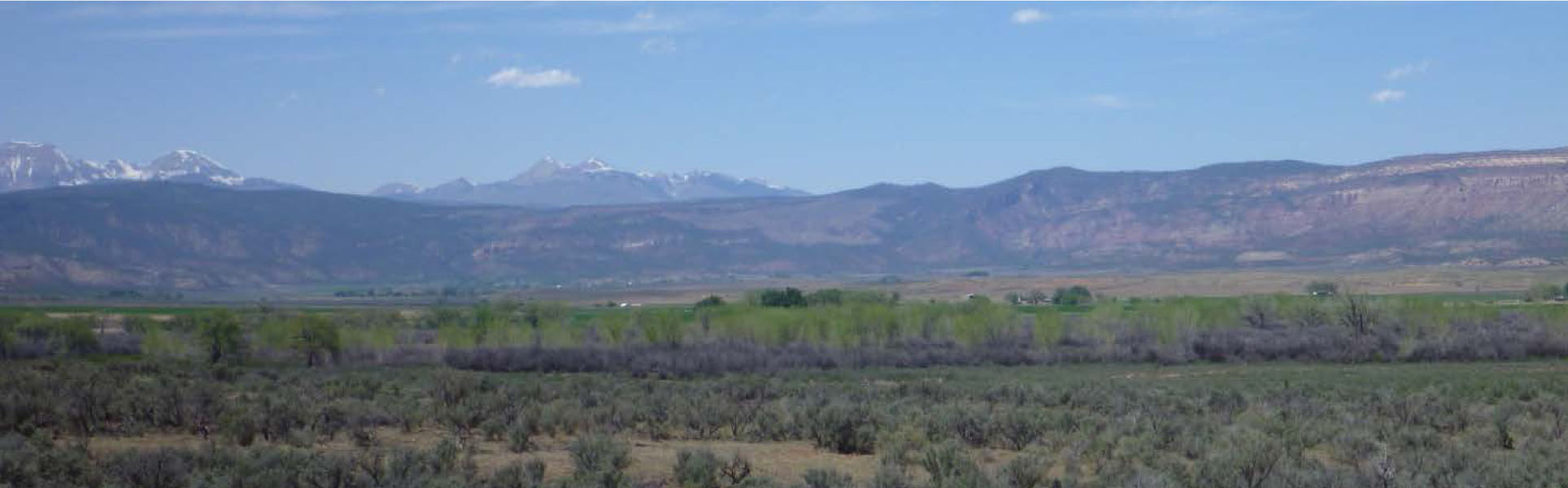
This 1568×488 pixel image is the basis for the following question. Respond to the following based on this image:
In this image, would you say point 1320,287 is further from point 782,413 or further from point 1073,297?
point 782,413

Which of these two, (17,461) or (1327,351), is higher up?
(17,461)

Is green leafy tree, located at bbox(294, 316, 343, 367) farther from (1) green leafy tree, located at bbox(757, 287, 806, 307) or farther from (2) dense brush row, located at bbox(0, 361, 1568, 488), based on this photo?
(1) green leafy tree, located at bbox(757, 287, 806, 307)

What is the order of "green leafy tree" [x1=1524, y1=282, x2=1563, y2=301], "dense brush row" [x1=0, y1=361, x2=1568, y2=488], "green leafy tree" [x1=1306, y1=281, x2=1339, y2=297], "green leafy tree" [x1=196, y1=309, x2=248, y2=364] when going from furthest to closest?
1. "green leafy tree" [x1=1306, y1=281, x2=1339, y2=297]
2. "green leafy tree" [x1=1524, y1=282, x2=1563, y2=301]
3. "green leafy tree" [x1=196, y1=309, x2=248, y2=364]
4. "dense brush row" [x1=0, y1=361, x2=1568, y2=488]

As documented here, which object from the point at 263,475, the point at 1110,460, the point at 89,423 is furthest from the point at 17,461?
the point at 1110,460

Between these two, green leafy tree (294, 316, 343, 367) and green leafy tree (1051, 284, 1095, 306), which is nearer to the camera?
green leafy tree (294, 316, 343, 367)

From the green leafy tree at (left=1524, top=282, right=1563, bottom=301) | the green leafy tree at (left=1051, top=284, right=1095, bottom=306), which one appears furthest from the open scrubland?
the green leafy tree at (left=1051, top=284, right=1095, bottom=306)

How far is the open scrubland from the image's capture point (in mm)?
20797

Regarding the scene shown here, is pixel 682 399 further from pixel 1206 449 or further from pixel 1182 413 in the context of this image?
pixel 1206 449

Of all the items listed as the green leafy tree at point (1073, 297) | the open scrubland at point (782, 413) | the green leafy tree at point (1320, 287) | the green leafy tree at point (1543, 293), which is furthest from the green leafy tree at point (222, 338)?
the green leafy tree at point (1543, 293)

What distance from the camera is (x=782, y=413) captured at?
30094 millimetres

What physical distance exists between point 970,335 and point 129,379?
45119mm

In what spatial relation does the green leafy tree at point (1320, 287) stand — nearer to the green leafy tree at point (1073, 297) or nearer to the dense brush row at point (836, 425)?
the green leafy tree at point (1073, 297)

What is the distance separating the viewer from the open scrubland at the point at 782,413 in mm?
20797

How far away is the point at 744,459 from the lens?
73.7 feet
